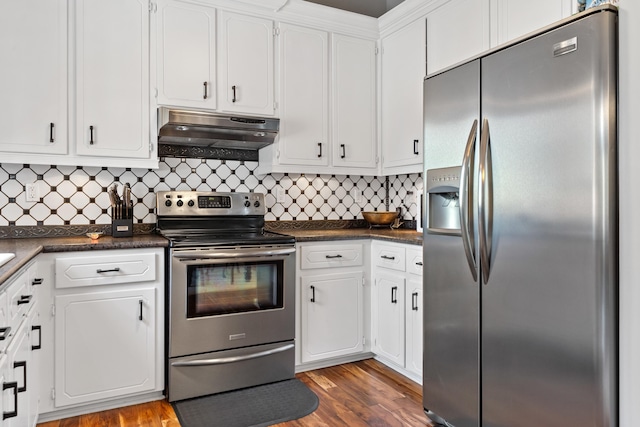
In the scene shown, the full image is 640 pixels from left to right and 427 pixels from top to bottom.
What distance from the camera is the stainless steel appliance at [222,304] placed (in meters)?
2.58

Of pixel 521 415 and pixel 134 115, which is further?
pixel 134 115

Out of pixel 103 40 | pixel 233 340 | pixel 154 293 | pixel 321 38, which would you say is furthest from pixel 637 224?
pixel 103 40

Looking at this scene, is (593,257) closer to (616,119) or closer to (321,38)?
(616,119)

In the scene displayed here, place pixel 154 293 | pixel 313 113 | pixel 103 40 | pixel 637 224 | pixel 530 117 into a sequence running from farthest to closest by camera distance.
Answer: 1. pixel 313 113
2. pixel 103 40
3. pixel 154 293
4. pixel 530 117
5. pixel 637 224

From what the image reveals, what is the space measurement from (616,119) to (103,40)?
→ 2683 mm

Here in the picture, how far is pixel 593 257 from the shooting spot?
4.98ft

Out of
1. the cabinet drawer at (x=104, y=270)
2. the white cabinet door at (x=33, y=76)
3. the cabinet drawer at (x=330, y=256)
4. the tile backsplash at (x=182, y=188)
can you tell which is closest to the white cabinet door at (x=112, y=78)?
the white cabinet door at (x=33, y=76)

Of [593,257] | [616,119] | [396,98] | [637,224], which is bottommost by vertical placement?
[593,257]

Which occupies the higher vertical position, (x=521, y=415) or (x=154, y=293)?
(x=154, y=293)

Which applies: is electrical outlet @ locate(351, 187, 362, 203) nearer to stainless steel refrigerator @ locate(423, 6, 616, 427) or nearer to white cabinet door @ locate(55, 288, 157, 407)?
stainless steel refrigerator @ locate(423, 6, 616, 427)

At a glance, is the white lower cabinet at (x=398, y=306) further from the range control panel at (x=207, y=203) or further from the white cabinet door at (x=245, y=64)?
the white cabinet door at (x=245, y=64)

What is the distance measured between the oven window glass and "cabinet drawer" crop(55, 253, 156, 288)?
24 cm

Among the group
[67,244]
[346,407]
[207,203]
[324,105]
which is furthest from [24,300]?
[324,105]

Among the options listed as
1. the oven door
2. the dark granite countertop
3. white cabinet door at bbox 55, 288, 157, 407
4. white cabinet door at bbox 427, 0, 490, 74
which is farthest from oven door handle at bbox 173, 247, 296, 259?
white cabinet door at bbox 427, 0, 490, 74
